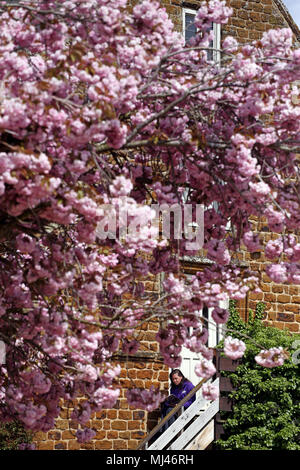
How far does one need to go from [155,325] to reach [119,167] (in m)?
7.36

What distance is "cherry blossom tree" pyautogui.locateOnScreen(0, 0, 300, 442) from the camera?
519 centimetres

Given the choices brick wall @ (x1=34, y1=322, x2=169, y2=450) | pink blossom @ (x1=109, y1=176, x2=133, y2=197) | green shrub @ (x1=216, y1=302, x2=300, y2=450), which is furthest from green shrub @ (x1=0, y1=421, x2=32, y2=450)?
pink blossom @ (x1=109, y1=176, x2=133, y2=197)

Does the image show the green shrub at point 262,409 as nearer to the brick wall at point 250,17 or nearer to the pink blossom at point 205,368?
the pink blossom at point 205,368

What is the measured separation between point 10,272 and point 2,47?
2023mm

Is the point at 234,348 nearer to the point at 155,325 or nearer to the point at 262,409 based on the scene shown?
the point at 262,409

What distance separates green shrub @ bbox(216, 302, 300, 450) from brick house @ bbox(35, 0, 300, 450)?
241 cm

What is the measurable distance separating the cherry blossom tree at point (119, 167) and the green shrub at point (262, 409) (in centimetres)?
341

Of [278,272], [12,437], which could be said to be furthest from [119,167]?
[12,437]

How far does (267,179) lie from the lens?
20.9 feet

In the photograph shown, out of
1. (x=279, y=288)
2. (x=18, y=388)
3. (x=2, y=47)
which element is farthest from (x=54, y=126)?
(x=279, y=288)

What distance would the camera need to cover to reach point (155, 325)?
45.3 ft

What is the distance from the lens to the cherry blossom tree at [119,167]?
204 inches

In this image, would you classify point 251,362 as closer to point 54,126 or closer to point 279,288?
point 279,288

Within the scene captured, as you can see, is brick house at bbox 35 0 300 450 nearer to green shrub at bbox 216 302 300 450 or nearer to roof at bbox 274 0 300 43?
roof at bbox 274 0 300 43
